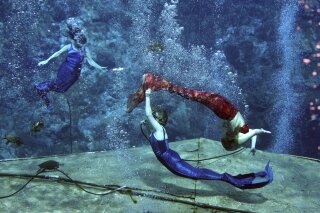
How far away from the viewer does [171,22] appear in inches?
556

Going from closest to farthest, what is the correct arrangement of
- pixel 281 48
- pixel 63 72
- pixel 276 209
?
pixel 276 209
pixel 63 72
pixel 281 48

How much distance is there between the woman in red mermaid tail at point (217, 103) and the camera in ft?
15.5

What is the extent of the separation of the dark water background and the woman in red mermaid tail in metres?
8.98

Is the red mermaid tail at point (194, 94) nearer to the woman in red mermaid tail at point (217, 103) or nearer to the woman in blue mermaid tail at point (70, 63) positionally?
the woman in red mermaid tail at point (217, 103)

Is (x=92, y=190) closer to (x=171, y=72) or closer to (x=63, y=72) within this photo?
(x=63, y=72)

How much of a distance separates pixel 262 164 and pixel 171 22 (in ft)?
30.2

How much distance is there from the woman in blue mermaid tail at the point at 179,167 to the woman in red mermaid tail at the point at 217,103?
324 mm

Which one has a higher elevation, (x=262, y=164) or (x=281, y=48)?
(x=281, y=48)

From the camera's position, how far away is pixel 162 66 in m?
14.5

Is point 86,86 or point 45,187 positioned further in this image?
point 86,86

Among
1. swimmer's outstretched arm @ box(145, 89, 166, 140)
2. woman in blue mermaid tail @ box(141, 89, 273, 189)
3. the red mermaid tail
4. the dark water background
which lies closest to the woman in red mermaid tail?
the red mermaid tail

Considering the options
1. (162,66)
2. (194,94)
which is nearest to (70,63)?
(194,94)

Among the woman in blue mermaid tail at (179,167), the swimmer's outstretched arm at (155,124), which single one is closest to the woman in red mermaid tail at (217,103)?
the swimmer's outstretched arm at (155,124)

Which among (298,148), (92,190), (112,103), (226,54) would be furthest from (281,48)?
(92,190)
